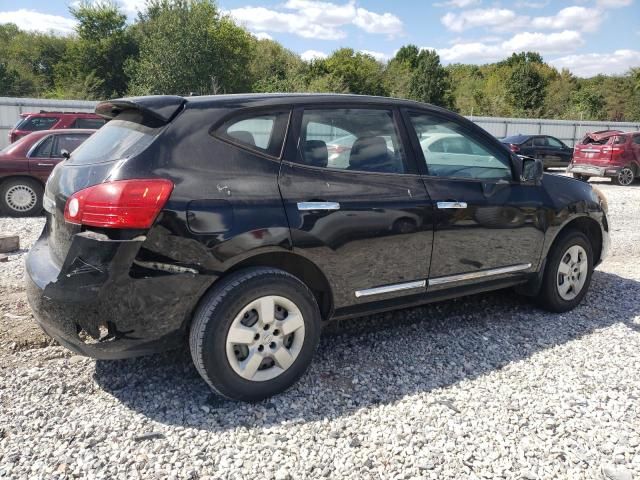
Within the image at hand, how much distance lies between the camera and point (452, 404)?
3.11m

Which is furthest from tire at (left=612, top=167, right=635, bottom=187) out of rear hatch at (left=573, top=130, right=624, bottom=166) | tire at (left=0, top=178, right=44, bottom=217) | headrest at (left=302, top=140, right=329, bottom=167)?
headrest at (left=302, top=140, right=329, bottom=167)

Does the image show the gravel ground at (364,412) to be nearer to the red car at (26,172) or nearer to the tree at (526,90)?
the red car at (26,172)

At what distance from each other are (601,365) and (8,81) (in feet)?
176

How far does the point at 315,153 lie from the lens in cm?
325

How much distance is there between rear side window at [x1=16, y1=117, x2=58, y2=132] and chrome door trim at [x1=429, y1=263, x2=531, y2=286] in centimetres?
1256

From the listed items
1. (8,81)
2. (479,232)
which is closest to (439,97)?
(8,81)

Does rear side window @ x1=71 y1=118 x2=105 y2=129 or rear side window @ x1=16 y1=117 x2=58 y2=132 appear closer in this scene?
rear side window @ x1=71 y1=118 x2=105 y2=129

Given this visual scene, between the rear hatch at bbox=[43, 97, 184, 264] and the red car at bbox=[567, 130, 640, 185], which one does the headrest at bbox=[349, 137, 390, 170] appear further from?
the red car at bbox=[567, 130, 640, 185]

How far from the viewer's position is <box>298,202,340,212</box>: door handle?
306 cm

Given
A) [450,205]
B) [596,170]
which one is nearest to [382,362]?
[450,205]

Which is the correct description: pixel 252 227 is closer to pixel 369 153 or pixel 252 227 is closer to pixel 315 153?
pixel 315 153

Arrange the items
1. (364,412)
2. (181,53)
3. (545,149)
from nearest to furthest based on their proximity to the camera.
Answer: (364,412) → (545,149) → (181,53)

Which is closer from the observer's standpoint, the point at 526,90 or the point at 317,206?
the point at 317,206

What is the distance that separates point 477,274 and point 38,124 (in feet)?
42.6
